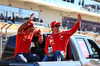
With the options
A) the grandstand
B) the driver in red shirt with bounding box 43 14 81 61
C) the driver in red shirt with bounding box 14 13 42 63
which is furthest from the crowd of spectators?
the driver in red shirt with bounding box 14 13 42 63

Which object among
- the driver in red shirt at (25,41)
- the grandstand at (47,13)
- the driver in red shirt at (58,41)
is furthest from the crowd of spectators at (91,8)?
the driver in red shirt at (25,41)

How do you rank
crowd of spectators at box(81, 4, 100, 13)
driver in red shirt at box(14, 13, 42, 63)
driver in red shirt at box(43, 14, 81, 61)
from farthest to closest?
crowd of spectators at box(81, 4, 100, 13) → driver in red shirt at box(14, 13, 42, 63) → driver in red shirt at box(43, 14, 81, 61)

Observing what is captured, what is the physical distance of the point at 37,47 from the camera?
556 centimetres

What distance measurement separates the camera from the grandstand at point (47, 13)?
88.3ft

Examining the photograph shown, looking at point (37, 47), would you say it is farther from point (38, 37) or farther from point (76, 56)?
point (76, 56)

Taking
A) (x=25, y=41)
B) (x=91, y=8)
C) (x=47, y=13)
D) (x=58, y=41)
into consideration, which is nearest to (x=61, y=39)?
(x=58, y=41)

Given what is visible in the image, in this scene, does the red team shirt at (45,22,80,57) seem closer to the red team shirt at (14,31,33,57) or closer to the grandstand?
the red team shirt at (14,31,33,57)

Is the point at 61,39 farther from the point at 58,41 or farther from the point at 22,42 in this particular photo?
the point at 22,42

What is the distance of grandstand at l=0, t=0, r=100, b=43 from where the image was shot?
26.9 metres

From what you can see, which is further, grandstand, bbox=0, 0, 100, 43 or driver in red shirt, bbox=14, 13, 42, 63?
grandstand, bbox=0, 0, 100, 43

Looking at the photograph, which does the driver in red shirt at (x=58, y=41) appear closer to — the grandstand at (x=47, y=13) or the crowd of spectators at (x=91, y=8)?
the grandstand at (x=47, y=13)

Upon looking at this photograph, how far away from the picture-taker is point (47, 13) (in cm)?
3400

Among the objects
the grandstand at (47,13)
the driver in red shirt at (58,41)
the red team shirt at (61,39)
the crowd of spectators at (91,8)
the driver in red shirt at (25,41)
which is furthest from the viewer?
the crowd of spectators at (91,8)

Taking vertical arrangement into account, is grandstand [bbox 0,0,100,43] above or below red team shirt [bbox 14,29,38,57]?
above
